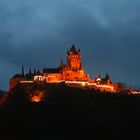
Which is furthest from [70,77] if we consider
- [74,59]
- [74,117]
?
[74,117]

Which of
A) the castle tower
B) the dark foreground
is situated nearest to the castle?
the castle tower

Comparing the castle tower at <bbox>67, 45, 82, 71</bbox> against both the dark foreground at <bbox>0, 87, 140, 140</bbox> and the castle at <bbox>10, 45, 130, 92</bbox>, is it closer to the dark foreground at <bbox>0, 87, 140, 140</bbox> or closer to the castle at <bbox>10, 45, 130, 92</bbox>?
the castle at <bbox>10, 45, 130, 92</bbox>

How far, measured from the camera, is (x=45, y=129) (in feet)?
465

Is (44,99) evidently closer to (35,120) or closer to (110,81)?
(35,120)

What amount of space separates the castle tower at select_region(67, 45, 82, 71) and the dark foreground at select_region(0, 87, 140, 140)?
18.3 meters

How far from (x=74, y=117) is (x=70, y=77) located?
2788 cm

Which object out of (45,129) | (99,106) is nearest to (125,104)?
(99,106)

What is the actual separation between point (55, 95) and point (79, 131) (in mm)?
18792

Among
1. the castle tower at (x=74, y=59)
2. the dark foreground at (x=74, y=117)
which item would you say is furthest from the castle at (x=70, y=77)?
the dark foreground at (x=74, y=117)

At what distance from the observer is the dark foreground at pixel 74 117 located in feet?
459

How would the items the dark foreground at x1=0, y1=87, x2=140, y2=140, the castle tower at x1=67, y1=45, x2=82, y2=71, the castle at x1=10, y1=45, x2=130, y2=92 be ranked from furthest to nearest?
the castle tower at x1=67, y1=45, x2=82, y2=71
the castle at x1=10, y1=45, x2=130, y2=92
the dark foreground at x1=0, y1=87, x2=140, y2=140

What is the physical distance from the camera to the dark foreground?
13988 centimetres

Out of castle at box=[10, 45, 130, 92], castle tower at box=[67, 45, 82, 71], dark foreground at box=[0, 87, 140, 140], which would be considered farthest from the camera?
castle tower at box=[67, 45, 82, 71]

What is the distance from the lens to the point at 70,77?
579 feet
